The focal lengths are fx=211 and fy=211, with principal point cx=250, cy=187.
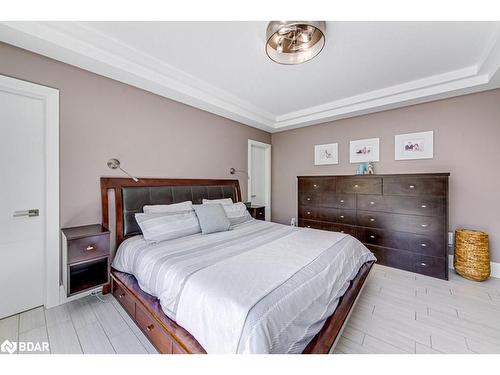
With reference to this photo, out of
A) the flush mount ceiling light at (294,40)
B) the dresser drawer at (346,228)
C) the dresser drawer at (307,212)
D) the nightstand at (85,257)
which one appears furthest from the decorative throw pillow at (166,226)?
the dresser drawer at (346,228)

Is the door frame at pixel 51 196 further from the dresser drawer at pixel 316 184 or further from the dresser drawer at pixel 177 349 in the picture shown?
the dresser drawer at pixel 316 184

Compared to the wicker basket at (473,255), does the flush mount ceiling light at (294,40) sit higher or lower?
higher

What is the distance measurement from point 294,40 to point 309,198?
2.64 metres

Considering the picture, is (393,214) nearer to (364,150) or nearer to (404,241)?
(404,241)

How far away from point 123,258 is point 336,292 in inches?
79.5

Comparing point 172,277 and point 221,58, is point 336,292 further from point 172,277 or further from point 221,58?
point 221,58

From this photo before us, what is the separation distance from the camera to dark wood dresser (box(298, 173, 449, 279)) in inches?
109

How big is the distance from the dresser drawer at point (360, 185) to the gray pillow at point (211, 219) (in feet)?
6.89

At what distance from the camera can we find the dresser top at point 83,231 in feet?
6.35

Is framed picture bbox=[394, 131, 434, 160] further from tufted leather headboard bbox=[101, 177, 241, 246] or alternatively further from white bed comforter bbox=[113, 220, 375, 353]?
tufted leather headboard bbox=[101, 177, 241, 246]

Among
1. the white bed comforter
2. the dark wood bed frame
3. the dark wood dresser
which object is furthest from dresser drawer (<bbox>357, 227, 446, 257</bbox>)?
the white bed comforter

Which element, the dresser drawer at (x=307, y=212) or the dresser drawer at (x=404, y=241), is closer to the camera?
the dresser drawer at (x=404, y=241)

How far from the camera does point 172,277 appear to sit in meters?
1.49
